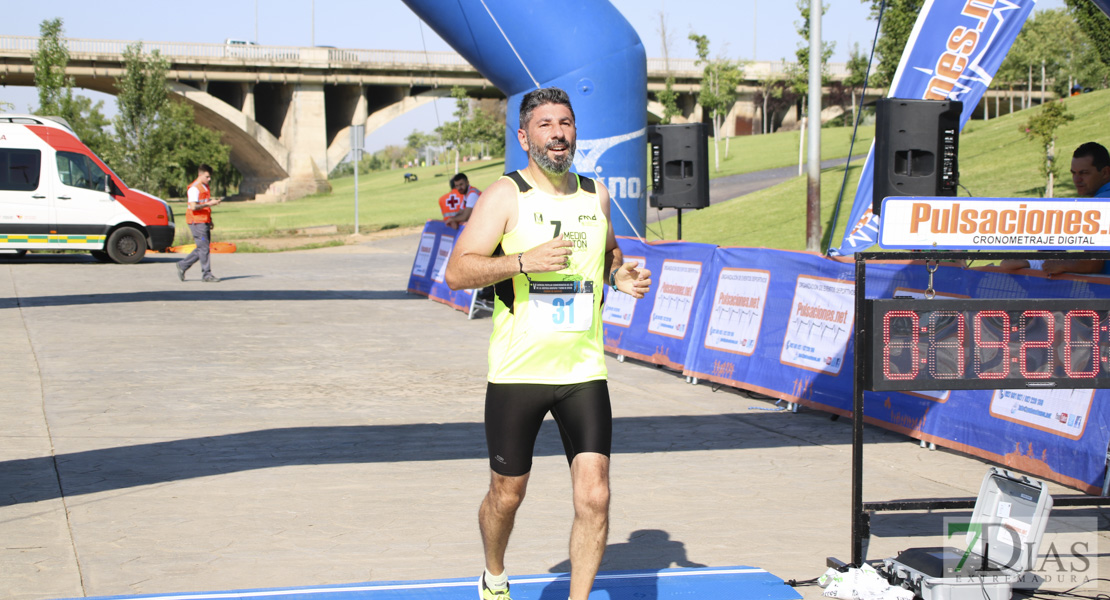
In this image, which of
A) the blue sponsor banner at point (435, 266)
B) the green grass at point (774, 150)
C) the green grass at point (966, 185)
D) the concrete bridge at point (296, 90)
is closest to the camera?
the blue sponsor banner at point (435, 266)

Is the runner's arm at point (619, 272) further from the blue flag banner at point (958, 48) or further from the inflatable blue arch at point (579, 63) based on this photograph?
the blue flag banner at point (958, 48)

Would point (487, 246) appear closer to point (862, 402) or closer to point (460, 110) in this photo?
point (862, 402)

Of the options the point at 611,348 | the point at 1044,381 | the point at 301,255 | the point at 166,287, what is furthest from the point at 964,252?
the point at 301,255

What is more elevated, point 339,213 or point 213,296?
point 339,213

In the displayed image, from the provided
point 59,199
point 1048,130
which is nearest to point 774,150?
point 1048,130

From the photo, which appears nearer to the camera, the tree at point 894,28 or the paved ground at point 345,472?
the paved ground at point 345,472

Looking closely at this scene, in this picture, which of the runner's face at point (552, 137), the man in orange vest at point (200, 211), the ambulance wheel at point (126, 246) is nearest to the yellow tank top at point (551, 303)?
the runner's face at point (552, 137)

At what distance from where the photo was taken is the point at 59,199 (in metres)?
22.0

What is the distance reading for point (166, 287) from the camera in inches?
708

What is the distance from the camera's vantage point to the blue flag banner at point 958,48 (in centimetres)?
1266

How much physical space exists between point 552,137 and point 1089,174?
492 cm

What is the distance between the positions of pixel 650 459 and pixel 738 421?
1604 mm

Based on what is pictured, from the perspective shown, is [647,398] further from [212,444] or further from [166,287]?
[166,287]

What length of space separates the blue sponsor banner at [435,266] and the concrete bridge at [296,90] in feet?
159
